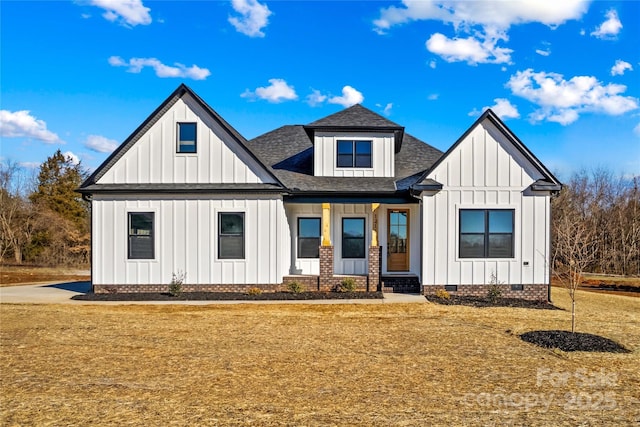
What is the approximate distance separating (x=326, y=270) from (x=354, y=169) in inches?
154

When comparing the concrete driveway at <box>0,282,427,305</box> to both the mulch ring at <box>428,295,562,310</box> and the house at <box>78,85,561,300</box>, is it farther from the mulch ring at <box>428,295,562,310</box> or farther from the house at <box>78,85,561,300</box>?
the house at <box>78,85,561,300</box>

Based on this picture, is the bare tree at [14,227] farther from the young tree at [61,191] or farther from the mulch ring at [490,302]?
the mulch ring at [490,302]

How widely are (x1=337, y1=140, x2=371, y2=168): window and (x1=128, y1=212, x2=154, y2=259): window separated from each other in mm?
6782

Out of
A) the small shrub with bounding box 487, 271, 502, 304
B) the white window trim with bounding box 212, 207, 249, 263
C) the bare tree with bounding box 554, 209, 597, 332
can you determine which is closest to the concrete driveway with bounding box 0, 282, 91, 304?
the white window trim with bounding box 212, 207, 249, 263

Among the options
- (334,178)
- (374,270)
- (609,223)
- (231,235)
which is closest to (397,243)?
(374,270)

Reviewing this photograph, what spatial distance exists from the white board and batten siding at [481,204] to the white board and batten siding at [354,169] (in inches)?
104

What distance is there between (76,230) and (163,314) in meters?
23.8

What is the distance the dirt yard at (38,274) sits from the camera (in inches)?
890

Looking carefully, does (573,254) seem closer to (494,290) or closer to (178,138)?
(494,290)

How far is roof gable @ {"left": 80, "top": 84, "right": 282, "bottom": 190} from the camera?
15.0 m

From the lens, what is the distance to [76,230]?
3256cm

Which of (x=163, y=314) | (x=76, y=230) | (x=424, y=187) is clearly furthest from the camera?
(x=76, y=230)

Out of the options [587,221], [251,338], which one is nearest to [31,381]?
[251,338]

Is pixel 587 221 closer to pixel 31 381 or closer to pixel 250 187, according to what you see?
pixel 250 187
